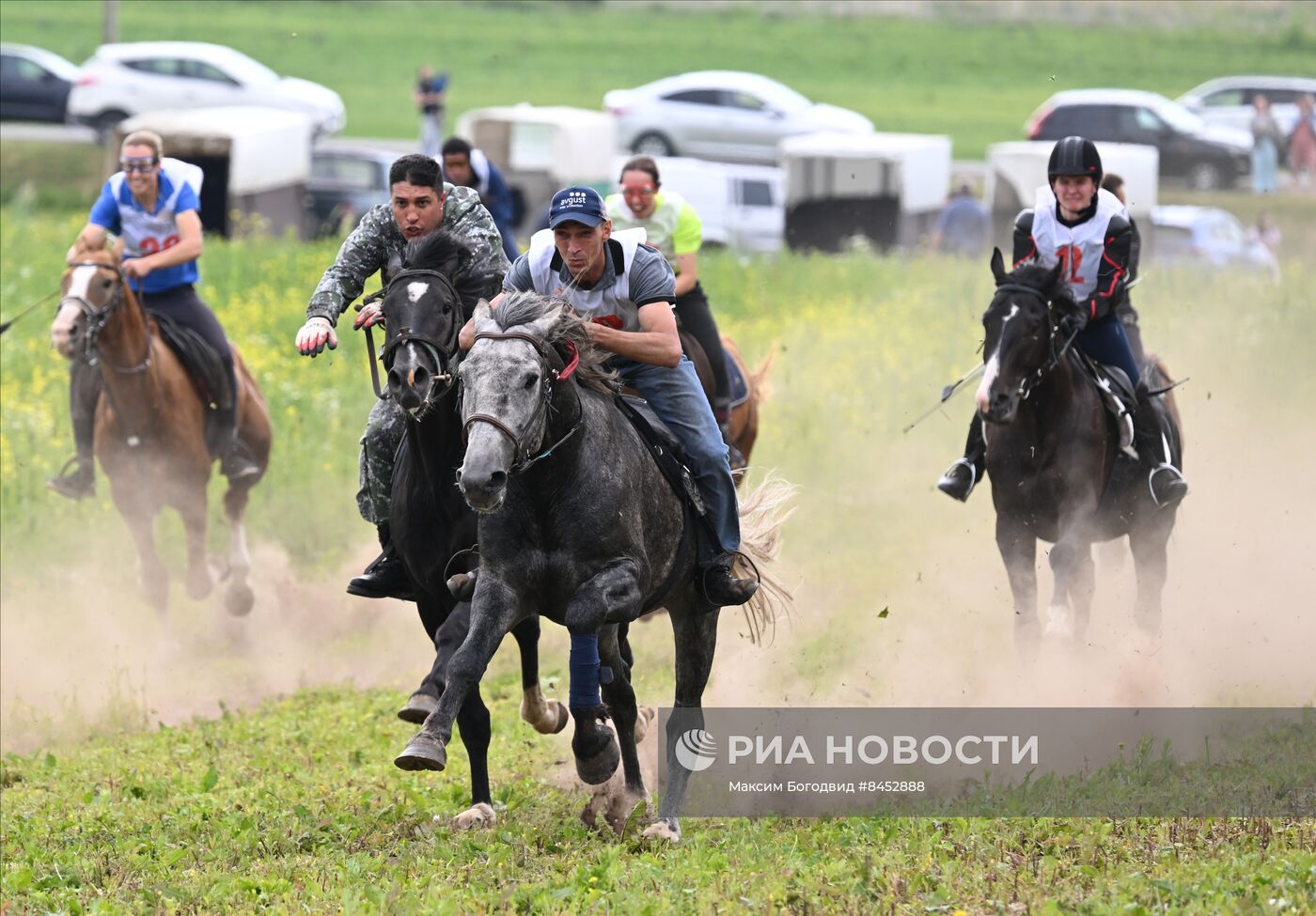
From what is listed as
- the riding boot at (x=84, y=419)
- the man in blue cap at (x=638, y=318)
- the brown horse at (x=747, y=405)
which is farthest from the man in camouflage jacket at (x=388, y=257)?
the riding boot at (x=84, y=419)

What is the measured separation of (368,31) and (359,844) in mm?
53071

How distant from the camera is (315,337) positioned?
8.04m


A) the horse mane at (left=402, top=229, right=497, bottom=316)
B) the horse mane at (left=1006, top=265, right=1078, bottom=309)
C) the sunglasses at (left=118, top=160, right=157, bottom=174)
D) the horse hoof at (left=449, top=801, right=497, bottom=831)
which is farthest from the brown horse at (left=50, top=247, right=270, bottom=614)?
the horse mane at (left=1006, top=265, right=1078, bottom=309)

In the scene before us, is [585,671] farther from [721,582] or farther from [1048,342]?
[1048,342]

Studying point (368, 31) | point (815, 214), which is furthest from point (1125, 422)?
point (368, 31)

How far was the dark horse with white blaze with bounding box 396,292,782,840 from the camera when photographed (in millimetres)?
7027

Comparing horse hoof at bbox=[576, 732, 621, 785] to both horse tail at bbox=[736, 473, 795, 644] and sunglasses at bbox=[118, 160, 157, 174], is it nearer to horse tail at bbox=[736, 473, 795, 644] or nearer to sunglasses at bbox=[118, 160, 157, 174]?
horse tail at bbox=[736, 473, 795, 644]

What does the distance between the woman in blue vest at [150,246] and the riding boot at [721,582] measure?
5.98 m

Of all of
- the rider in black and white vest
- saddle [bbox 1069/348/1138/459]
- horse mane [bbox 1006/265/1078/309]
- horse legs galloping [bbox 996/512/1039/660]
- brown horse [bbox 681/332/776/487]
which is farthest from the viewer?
brown horse [bbox 681/332/776/487]

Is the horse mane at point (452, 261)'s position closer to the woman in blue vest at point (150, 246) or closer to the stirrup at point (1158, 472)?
the stirrup at point (1158, 472)

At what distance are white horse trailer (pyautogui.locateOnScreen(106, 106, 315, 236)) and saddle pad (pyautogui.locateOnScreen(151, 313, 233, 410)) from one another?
14385 mm

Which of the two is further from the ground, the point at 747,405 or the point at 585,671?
the point at 747,405

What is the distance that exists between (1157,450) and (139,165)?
23.4 feet

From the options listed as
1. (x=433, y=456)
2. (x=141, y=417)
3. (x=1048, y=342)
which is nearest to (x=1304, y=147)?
(x=1048, y=342)
